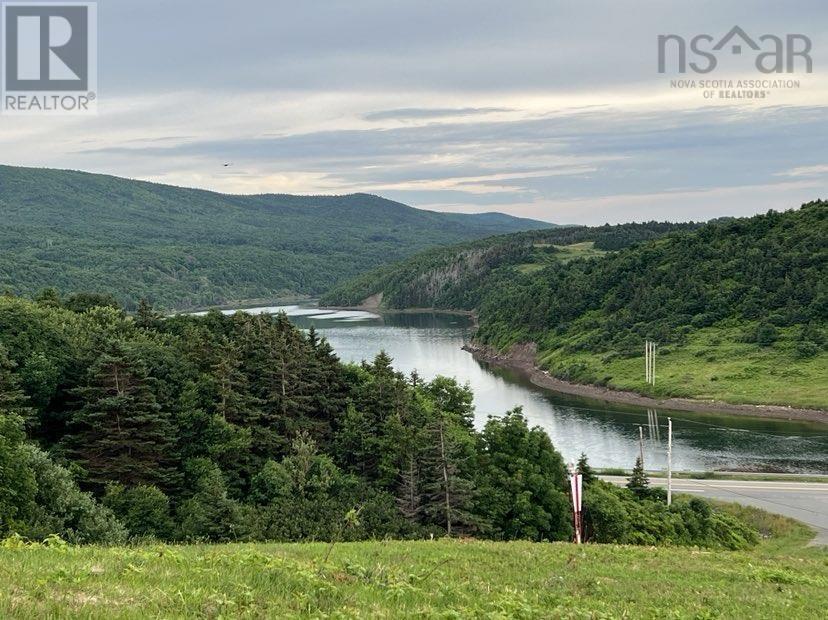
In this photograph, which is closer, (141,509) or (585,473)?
(141,509)

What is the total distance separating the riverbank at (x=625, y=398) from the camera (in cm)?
10062

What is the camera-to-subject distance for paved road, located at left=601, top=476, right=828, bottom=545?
58556 millimetres

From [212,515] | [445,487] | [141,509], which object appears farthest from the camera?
[445,487]

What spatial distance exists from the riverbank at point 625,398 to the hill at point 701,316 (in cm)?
154

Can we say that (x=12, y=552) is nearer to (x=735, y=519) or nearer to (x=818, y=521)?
(x=735, y=519)

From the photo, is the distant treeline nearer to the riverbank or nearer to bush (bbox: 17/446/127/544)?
the riverbank

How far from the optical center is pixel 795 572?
23891 mm

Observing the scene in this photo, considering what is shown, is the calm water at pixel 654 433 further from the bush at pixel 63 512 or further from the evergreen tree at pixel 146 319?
the bush at pixel 63 512

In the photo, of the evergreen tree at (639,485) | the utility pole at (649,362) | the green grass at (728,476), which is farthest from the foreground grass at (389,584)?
the utility pole at (649,362)

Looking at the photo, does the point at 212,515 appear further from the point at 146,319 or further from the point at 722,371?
the point at 722,371

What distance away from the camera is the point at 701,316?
139250 millimetres

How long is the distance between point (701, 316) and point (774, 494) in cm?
7904

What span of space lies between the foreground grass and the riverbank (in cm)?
8378

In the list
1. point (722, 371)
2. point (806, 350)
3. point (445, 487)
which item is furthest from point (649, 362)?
point (445, 487)
